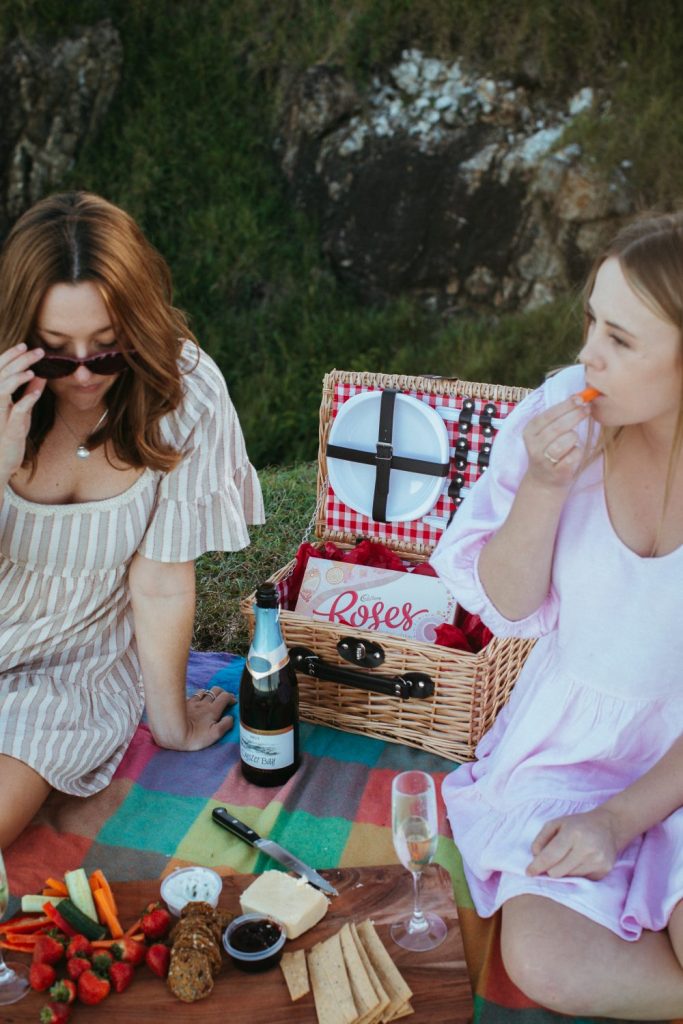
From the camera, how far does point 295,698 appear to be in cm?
227

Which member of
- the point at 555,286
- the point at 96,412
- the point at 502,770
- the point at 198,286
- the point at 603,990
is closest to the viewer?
the point at 603,990

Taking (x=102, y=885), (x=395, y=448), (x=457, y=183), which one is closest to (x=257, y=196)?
(x=457, y=183)

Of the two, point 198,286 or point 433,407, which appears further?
point 198,286

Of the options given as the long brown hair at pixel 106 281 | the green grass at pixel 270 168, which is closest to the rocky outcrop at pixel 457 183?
the green grass at pixel 270 168

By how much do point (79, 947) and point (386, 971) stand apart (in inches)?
20.0

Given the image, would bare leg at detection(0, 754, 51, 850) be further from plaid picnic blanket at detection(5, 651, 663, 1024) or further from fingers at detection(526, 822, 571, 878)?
fingers at detection(526, 822, 571, 878)

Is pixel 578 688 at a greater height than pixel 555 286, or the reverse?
pixel 555 286

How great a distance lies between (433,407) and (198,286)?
2.88 meters

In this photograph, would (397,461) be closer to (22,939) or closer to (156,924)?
(156,924)

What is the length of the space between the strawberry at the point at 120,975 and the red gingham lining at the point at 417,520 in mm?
1501

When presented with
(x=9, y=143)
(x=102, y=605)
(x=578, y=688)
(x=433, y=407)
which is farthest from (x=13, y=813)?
(x=9, y=143)

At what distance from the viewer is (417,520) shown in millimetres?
2820

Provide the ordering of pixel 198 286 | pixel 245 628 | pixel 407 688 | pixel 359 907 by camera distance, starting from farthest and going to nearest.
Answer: pixel 198 286, pixel 245 628, pixel 407 688, pixel 359 907

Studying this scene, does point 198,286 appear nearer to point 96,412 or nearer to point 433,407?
point 433,407
